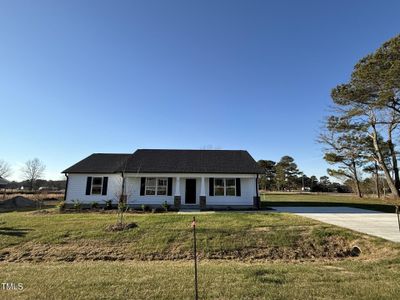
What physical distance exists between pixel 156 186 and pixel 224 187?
16.8ft

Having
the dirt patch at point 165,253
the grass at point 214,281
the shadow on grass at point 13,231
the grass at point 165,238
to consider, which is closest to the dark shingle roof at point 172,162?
Result: the grass at point 165,238

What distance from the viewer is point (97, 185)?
62.8 ft

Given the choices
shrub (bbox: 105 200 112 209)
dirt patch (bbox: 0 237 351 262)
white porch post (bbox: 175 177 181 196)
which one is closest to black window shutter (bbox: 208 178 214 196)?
white porch post (bbox: 175 177 181 196)

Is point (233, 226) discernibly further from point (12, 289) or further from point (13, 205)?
point (13, 205)

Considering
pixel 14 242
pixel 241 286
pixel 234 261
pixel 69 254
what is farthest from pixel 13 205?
pixel 241 286

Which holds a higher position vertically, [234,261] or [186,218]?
[186,218]

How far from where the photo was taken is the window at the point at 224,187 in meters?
18.2

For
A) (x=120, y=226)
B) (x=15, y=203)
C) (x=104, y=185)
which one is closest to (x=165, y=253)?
(x=120, y=226)

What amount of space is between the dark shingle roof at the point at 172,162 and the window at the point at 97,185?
638 millimetres

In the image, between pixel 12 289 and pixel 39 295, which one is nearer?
pixel 39 295

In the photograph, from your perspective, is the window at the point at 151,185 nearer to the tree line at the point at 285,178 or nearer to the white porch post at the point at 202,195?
the white porch post at the point at 202,195

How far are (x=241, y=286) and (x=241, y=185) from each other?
1359 cm

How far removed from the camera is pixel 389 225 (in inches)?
425

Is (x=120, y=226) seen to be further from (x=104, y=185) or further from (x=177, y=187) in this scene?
(x=104, y=185)
